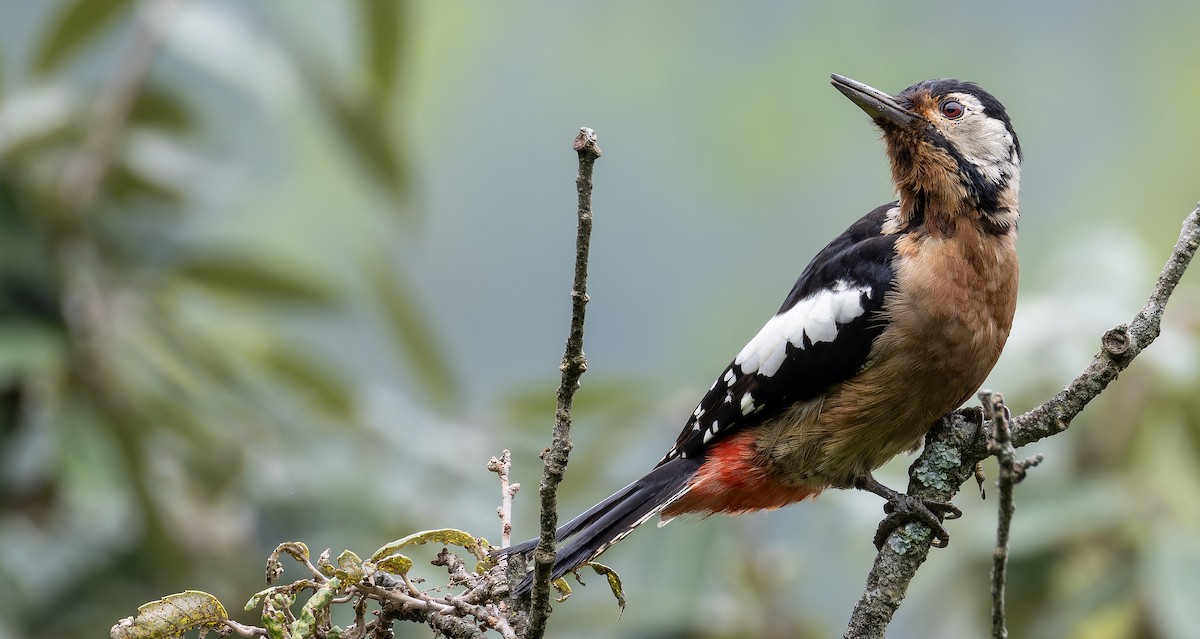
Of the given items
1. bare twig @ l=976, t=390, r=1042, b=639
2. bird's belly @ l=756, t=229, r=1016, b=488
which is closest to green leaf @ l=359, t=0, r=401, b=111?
bird's belly @ l=756, t=229, r=1016, b=488

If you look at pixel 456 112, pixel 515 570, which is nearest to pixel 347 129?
pixel 515 570

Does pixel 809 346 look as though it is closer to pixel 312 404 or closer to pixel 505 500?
pixel 505 500

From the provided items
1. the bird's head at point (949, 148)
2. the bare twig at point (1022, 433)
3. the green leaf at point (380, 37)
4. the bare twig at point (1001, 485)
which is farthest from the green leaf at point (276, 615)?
the green leaf at point (380, 37)

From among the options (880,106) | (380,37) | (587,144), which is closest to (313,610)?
(587,144)

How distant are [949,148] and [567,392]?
156cm

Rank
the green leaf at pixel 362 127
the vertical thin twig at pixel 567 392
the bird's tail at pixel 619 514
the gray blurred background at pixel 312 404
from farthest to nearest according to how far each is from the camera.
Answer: the green leaf at pixel 362 127 < the gray blurred background at pixel 312 404 < the bird's tail at pixel 619 514 < the vertical thin twig at pixel 567 392

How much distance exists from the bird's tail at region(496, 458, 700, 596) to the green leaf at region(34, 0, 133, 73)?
2.40m

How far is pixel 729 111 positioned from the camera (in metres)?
16.1

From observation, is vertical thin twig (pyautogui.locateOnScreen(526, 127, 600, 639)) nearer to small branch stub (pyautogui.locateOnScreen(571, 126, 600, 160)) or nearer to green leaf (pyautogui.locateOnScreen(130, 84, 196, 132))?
small branch stub (pyautogui.locateOnScreen(571, 126, 600, 160))

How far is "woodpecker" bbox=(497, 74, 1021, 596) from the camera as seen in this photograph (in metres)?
2.45

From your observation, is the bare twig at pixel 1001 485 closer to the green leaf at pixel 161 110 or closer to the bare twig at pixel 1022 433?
the bare twig at pixel 1022 433

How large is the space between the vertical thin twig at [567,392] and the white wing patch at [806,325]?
1.19 m

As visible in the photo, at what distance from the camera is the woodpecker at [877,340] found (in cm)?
245

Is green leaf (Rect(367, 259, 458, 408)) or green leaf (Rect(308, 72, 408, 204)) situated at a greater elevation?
green leaf (Rect(308, 72, 408, 204))
